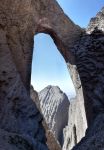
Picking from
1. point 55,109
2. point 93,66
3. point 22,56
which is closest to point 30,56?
point 22,56

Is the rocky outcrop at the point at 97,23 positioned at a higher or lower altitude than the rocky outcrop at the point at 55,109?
higher

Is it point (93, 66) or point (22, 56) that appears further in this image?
point (93, 66)

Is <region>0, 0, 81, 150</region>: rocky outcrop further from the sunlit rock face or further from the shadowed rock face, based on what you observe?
the sunlit rock face

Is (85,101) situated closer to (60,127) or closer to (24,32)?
(24,32)

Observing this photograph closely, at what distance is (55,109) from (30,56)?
1295 cm

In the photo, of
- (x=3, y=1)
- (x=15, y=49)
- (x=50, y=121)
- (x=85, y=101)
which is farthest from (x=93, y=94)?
(x=50, y=121)

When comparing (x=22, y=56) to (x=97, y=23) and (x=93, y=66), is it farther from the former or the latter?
(x=97, y=23)

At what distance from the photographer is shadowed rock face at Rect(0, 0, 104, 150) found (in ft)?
26.1

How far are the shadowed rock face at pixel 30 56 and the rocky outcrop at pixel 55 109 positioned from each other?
10824 millimetres

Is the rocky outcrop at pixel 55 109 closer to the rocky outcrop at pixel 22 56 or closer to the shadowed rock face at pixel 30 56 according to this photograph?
the shadowed rock face at pixel 30 56

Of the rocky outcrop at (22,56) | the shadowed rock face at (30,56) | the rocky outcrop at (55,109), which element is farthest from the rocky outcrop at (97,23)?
the rocky outcrop at (55,109)

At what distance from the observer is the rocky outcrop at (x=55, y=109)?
22250mm

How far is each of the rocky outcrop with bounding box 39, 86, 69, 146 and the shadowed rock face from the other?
10824mm

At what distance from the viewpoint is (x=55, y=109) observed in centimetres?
2316
